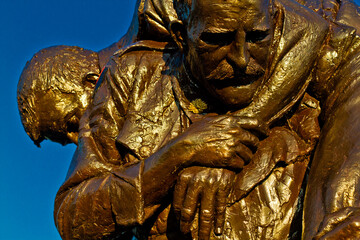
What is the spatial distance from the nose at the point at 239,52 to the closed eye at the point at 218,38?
28mm

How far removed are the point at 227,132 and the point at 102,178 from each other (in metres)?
0.80

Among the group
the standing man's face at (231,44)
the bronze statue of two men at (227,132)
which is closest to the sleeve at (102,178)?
the bronze statue of two men at (227,132)

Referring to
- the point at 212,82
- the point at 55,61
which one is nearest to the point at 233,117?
the point at 212,82

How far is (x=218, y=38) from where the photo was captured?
2.80m

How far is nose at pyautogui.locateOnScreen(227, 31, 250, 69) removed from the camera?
2.76 m

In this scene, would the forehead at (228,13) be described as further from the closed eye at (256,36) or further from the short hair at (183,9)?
the short hair at (183,9)

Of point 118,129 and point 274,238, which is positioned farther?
point 118,129

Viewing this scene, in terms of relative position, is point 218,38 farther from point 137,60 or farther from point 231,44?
point 137,60

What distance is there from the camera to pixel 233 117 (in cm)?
292

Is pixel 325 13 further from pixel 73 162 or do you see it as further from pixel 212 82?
pixel 73 162

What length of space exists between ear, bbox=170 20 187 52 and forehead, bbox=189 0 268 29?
0.94 feet

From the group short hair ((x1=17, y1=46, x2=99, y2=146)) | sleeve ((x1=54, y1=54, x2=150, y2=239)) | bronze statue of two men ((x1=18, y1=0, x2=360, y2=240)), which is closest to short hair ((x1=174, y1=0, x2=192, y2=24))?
bronze statue of two men ((x1=18, y1=0, x2=360, y2=240))

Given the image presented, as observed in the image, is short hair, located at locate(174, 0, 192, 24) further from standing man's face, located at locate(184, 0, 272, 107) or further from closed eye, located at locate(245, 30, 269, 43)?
closed eye, located at locate(245, 30, 269, 43)

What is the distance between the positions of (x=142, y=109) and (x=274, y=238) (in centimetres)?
107
